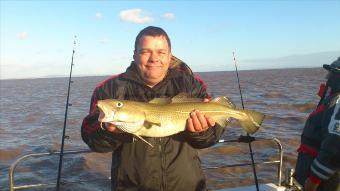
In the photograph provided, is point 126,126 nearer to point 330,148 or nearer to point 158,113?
point 158,113

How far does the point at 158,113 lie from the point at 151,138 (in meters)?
0.28

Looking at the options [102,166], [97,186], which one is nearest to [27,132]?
[102,166]

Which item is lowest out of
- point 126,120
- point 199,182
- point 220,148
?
point 220,148

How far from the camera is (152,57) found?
13.4 ft

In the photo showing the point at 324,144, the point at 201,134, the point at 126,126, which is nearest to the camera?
the point at 126,126

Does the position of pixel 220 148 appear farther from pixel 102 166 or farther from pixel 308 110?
pixel 308 110

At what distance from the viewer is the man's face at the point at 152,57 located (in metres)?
4.08

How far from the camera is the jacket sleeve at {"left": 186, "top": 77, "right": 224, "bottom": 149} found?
4.11m

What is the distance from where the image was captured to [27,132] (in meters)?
19.5

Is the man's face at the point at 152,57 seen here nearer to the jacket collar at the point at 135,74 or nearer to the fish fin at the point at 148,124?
the jacket collar at the point at 135,74

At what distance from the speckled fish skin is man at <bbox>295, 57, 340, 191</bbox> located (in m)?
0.89

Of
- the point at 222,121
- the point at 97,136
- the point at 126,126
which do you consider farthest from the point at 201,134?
the point at 97,136

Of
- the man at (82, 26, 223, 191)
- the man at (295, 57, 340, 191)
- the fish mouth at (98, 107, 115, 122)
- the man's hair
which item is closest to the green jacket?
the man at (82, 26, 223, 191)

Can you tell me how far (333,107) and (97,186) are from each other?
8.48m
